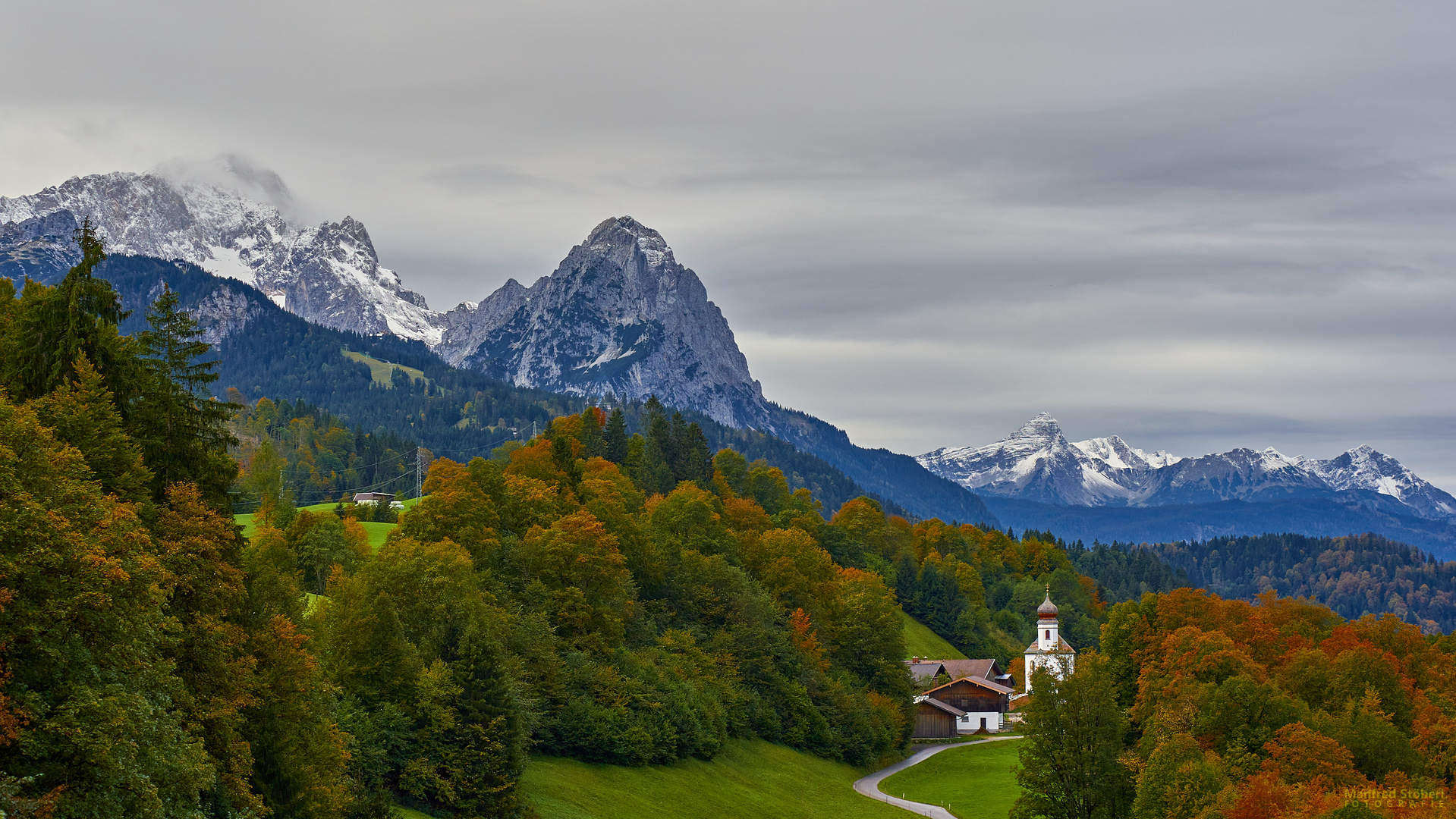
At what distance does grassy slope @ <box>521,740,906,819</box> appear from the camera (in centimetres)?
6297

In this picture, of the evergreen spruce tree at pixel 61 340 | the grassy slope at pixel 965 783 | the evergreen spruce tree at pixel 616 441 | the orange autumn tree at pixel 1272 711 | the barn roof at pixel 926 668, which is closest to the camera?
the evergreen spruce tree at pixel 61 340

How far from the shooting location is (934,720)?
134m

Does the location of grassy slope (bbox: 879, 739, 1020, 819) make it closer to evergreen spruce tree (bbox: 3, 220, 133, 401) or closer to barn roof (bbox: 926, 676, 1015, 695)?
barn roof (bbox: 926, 676, 1015, 695)

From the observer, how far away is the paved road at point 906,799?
86.0 m

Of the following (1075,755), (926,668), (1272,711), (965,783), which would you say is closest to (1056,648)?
(926,668)

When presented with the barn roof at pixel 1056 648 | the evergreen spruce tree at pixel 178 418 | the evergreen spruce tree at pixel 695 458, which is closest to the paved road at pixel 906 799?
the barn roof at pixel 1056 648

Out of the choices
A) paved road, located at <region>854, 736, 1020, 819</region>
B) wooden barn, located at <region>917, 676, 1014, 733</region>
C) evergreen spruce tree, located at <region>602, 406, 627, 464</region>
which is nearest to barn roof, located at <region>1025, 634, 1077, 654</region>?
wooden barn, located at <region>917, 676, 1014, 733</region>

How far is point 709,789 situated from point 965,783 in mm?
33090

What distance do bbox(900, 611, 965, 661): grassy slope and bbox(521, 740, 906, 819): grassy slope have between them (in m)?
59.0

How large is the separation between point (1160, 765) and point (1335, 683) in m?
18.5

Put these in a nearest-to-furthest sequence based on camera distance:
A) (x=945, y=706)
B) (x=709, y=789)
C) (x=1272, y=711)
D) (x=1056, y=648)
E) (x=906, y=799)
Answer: (x=1272, y=711), (x=709, y=789), (x=906, y=799), (x=945, y=706), (x=1056, y=648)

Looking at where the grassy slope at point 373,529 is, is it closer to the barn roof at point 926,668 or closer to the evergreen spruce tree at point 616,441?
the evergreen spruce tree at point 616,441

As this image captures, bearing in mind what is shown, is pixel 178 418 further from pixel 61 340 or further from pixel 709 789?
pixel 709 789

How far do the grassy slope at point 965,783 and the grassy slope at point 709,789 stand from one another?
558cm
